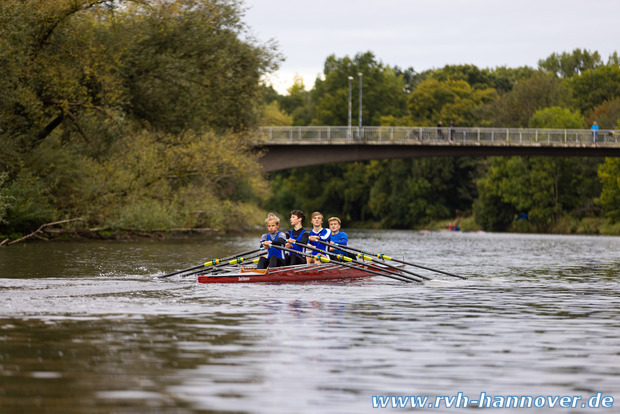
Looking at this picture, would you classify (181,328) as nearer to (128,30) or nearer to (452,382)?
(452,382)

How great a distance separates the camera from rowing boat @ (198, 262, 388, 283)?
66.0 ft

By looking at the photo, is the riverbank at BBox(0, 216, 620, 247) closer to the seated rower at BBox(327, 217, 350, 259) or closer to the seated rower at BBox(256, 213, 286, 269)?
the seated rower at BBox(256, 213, 286, 269)

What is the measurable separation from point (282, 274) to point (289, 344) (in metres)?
9.09

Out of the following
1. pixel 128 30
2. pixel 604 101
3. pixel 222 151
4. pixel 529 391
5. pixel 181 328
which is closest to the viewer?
pixel 529 391

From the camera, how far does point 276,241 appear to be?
2066cm

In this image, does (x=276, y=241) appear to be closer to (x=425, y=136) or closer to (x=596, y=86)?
(x=425, y=136)

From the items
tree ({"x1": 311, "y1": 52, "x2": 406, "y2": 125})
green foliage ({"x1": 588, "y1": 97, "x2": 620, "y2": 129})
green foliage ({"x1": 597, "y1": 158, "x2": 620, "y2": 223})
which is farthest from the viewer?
tree ({"x1": 311, "y1": 52, "x2": 406, "y2": 125})

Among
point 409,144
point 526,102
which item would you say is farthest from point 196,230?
point 526,102

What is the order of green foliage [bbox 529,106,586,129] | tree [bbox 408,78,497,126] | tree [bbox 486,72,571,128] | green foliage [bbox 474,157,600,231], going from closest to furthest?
green foliage [bbox 529,106,586,129]
green foliage [bbox 474,157,600,231]
tree [bbox 486,72,571,128]
tree [bbox 408,78,497,126]

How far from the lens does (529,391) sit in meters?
8.67

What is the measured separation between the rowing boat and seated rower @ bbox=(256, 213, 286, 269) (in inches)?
19.6

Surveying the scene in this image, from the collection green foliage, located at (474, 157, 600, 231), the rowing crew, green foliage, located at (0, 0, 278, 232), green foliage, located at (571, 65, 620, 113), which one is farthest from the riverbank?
green foliage, located at (571, 65, 620, 113)

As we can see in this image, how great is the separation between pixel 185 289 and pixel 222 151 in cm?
2419

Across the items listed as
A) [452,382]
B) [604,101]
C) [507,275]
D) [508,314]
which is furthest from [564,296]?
[604,101]
